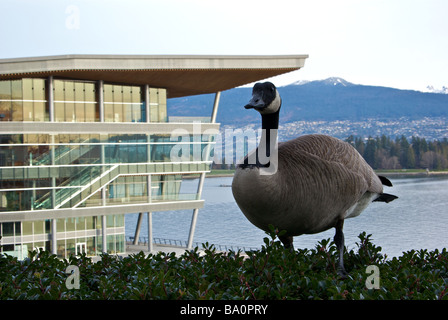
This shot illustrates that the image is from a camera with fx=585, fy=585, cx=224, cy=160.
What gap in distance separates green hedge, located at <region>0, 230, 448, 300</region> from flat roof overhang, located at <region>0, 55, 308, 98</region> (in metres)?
25.7

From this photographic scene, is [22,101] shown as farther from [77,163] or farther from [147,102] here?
[147,102]

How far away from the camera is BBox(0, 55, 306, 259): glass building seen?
3191 centimetres

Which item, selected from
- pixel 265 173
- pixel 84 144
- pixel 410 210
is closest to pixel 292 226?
pixel 265 173

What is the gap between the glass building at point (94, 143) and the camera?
105 feet

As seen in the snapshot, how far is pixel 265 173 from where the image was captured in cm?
586

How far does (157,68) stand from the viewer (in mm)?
33312

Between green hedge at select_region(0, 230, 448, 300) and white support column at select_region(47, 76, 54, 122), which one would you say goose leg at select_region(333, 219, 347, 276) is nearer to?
green hedge at select_region(0, 230, 448, 300)

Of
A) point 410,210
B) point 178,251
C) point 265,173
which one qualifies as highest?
point 265,173

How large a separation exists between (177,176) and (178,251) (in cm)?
500

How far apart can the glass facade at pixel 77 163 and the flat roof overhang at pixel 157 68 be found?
3.63ft

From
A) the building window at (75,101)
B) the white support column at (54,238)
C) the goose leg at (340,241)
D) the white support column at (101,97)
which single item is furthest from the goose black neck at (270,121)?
the white support column at (101,97)

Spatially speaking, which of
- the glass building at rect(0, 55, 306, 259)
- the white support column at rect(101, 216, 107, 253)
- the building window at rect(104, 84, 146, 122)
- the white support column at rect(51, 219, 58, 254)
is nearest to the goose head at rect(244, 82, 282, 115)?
the glass building at rect(0, 55, 306, 259)

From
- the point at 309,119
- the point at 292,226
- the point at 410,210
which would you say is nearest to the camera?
the point at 292,226
